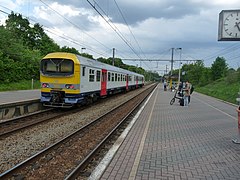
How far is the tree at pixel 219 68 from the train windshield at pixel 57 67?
47299mm

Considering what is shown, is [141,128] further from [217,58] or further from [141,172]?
[217,58]

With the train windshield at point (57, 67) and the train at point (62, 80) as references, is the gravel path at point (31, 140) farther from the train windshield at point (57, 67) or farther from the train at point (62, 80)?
the train windshield at point (57, 67)

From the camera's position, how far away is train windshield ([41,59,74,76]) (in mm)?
12898

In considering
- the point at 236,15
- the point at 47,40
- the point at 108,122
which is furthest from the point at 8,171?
the point at 47,40

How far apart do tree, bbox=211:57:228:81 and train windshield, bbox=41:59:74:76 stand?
4730cm

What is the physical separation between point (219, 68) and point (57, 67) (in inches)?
1902

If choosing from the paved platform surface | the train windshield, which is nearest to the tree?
the paved platform surface

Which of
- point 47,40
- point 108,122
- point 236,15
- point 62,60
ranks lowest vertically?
point 108,122

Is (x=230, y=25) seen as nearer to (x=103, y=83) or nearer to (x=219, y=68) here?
(x=103, y=83)

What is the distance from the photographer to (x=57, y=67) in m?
13.1

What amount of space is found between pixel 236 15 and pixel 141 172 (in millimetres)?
5931

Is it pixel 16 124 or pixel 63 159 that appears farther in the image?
pixel 16 124

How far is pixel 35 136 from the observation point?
792cm

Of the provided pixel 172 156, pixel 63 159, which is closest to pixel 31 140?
pixel 63 159
